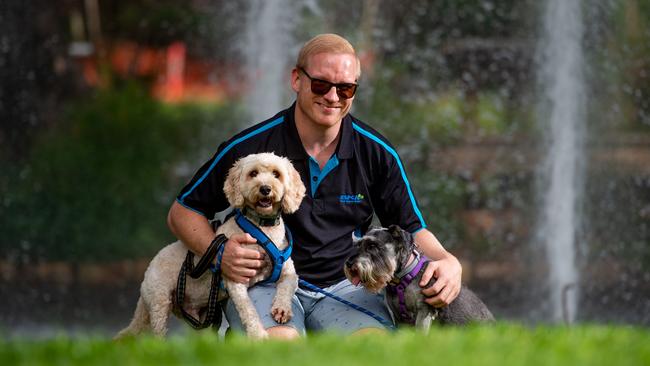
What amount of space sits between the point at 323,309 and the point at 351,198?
1.83 feet

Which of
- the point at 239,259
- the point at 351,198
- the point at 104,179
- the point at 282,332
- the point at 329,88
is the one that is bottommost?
the point at 104,179

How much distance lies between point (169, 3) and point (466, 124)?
4496mm

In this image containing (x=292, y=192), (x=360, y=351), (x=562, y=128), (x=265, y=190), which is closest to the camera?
(x=360, y=351)

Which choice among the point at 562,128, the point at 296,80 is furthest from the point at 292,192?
the point at 562,128

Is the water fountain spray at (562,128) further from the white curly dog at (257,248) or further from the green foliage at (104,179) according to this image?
the white curly dog at (257,248)

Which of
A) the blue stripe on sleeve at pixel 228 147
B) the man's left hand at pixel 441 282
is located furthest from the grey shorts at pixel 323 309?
the blue stripe on sleeve at pixel 228 147

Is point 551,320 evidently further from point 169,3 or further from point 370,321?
point 169,3

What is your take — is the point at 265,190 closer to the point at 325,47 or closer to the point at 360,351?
the point at 325,47

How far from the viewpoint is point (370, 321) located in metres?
5.14

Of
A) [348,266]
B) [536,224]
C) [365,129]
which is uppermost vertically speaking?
[365,129]

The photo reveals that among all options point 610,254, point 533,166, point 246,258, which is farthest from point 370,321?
point 533,166

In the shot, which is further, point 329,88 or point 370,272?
point 329,88

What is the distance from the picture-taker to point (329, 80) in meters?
5.18

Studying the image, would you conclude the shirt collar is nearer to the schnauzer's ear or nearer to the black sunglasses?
the black sunglasses
